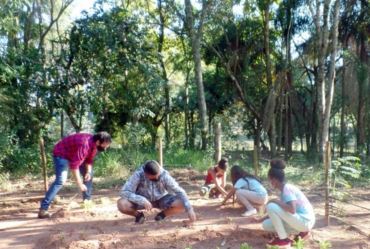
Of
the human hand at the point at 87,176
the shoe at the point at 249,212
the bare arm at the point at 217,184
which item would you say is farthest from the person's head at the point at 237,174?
the human hand at the point at 87,176

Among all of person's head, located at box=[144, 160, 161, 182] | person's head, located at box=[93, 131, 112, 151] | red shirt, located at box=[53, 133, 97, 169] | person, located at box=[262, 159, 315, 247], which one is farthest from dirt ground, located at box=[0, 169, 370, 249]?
person's head, located at box=[93, 131, 112, 151]

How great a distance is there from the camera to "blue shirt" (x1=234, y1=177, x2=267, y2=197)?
6809 mm

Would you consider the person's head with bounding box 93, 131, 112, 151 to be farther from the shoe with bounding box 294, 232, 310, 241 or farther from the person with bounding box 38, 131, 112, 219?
the shoe with bounding box 294, 232, 310, 241

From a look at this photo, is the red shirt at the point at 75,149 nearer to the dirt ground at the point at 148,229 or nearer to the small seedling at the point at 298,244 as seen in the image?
the dirt ground at the point at 148,229

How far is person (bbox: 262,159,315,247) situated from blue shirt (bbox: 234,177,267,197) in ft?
5.17

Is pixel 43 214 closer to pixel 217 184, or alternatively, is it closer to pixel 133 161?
pixel 217 184

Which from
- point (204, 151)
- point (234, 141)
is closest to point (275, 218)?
point (204, 151)

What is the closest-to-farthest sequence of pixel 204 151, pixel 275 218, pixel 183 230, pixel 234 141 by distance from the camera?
pixel 275 218 < pixel 183 230 < pixel 204 151 < pixel 234 141

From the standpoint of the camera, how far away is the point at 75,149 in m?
6.74

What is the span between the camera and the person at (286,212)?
16.5 ft

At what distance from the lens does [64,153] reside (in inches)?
268

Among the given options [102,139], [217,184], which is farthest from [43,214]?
[217,184]

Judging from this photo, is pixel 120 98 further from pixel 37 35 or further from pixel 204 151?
pixel 37 35

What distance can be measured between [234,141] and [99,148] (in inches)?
571
